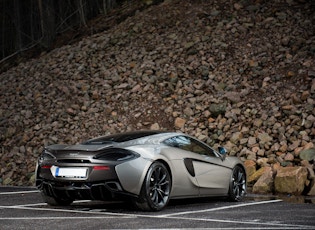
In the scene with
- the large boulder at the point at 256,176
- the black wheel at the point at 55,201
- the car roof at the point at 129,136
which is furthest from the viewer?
the large boulder at the point at 256,176

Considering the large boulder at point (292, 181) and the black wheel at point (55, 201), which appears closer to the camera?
the black wheel at point (55, 201)

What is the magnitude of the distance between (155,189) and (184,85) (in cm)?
1110

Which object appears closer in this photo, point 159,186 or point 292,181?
point 159,186

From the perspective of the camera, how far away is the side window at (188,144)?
31.3 ft

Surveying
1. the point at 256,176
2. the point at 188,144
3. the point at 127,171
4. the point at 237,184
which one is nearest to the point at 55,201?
the point at 127,171

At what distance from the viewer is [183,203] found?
10.1 meters

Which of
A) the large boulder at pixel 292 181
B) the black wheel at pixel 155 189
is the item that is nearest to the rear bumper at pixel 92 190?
the black wheel at pixel 155 189

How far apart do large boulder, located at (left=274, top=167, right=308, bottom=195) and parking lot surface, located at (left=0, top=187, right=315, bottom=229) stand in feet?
7.10

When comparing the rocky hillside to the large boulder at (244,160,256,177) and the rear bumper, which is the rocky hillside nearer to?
the large boulder at (244,160,256,177)

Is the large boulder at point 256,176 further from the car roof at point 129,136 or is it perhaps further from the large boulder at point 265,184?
the car roof at point 129,136

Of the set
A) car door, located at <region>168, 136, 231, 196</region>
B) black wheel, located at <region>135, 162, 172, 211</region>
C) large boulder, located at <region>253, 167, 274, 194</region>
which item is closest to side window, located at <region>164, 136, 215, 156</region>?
car door, located at <region>168, 136, 231, 196</region>

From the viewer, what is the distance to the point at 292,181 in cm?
1242

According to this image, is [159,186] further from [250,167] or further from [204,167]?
[250,167]

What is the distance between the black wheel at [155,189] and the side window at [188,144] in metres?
0.78
